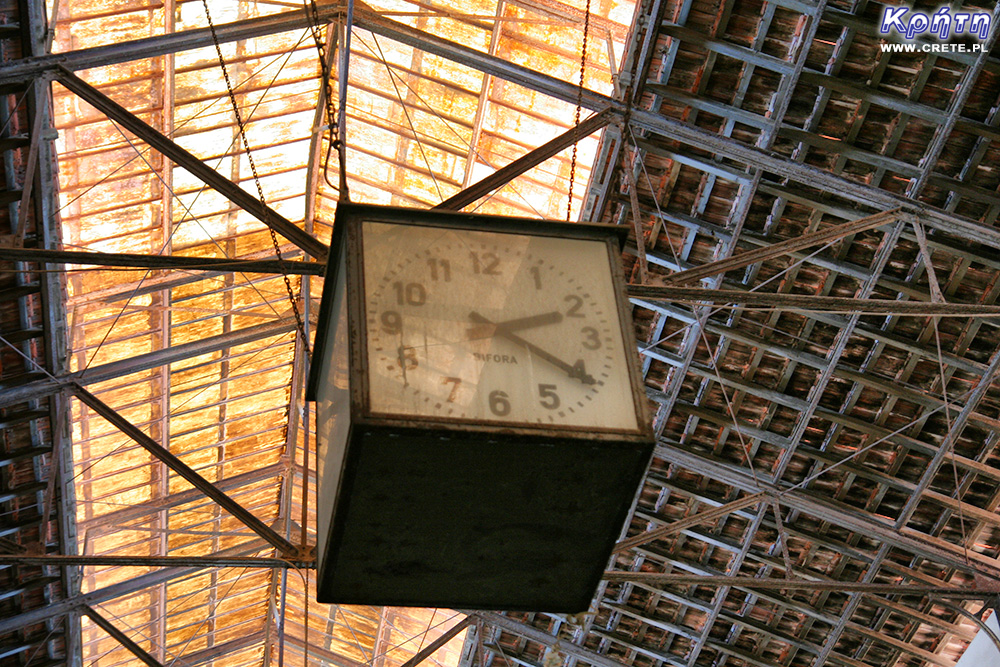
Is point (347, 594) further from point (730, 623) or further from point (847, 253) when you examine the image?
point (730, 623)

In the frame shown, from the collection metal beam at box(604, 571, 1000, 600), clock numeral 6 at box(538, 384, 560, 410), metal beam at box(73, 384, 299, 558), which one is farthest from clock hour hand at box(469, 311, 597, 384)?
metal beam at box(73, 384, 299, 558)

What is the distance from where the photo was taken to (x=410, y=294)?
335 inches

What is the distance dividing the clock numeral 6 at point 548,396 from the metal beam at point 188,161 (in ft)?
19.6

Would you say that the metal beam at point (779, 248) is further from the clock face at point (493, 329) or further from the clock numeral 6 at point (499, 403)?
the clock numeral 6 at point (499, 403)

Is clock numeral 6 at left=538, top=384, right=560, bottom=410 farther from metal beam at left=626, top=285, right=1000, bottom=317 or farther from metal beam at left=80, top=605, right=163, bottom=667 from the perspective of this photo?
metal beam at left=80, top=605, right=163, bottom=667

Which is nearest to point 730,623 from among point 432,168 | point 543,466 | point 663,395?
point 663,395

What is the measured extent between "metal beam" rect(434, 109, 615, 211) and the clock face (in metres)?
5.41

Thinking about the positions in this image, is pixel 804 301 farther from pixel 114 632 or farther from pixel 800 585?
pixel 114 632

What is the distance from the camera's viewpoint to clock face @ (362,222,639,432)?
26.8ft

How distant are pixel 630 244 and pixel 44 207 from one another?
8.53 m

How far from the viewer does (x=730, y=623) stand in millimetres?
23047

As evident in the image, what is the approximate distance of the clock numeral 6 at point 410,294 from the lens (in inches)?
333

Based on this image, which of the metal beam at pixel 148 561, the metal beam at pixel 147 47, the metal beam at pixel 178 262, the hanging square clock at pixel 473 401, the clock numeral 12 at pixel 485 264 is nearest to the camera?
the hanging square clock at pixel 473 401

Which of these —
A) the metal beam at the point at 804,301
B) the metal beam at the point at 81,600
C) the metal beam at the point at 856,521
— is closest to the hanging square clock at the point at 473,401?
the metal beam at the point at 804,301
